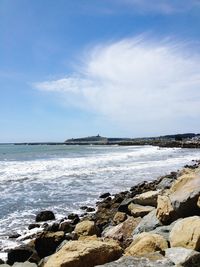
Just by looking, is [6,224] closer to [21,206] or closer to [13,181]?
[21,206]

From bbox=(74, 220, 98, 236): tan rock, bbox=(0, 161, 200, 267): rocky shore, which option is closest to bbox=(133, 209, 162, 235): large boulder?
bbox=(0, 161, 200, 267): rocky shore

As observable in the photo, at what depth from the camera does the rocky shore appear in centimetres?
564

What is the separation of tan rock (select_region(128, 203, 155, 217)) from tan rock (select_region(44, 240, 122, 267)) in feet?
14.5

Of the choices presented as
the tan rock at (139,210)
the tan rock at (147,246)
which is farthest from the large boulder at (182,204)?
the tan rock at (139,210)

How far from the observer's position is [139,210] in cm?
1084

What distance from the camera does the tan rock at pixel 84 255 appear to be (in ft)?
18.8

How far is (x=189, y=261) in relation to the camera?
5387 millimetres

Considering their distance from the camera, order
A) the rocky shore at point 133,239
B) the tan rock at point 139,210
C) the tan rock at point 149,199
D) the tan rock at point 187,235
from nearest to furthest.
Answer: the rocky shore at point 133,239 < the tan rock at point 187,235 < the tan rock at point 139,210 < the tan rock at point 149,199

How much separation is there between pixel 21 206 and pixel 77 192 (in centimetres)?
376

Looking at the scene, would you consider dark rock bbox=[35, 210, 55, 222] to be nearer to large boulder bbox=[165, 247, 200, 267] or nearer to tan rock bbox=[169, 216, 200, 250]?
tan rock bbox=[169, 216, 200, 250]

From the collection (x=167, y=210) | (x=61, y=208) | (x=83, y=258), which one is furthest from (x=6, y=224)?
(x=83, y=258)

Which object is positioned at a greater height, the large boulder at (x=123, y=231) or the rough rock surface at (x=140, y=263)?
the rough rock surface at (x=140, y=263)

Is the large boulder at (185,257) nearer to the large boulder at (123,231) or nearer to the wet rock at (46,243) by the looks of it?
the large boulder at (123,231)

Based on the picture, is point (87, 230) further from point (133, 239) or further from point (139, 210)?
point (133, 239)
